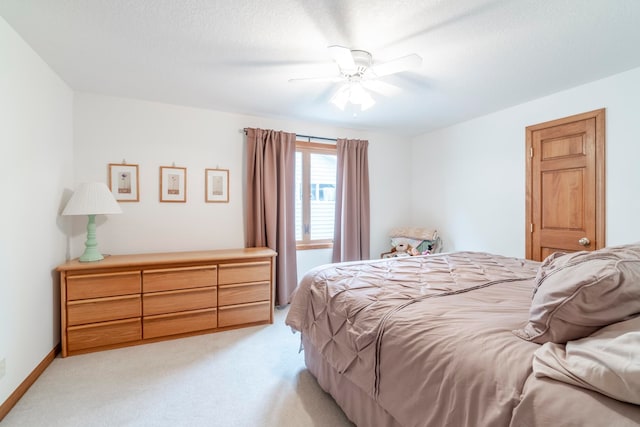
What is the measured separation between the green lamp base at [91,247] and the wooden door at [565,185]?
427 cm

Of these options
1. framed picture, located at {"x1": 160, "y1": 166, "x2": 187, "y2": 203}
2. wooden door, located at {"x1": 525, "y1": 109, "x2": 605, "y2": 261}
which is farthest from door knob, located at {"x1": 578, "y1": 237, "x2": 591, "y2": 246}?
Result: framed picture, located at {"x1": 160, "y1": 166, "x2": 187, "y2": 203}

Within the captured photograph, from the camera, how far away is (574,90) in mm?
2676

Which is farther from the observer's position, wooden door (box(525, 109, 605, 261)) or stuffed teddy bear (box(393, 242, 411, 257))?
stuffed teddy bear (box(393, 242, 411, 257))

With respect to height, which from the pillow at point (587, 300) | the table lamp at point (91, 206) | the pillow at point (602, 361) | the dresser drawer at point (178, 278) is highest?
the table lamp at point (91, 206)

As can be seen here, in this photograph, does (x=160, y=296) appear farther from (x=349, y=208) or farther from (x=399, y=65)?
(x=399, y=65)

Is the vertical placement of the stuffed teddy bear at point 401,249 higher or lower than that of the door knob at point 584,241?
lower

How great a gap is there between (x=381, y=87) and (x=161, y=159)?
243 cm

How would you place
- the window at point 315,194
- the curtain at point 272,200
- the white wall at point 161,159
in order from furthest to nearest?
the window at point 315,194 < the curtain at point 272,200 < the white wall at point 161,159

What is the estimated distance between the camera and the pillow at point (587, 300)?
868 mm

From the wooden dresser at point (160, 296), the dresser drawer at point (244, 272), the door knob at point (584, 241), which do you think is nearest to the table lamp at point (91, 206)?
the wooden dresser at point (160, 296)

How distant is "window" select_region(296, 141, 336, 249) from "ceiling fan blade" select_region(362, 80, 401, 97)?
4.30 ft

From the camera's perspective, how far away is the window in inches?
153

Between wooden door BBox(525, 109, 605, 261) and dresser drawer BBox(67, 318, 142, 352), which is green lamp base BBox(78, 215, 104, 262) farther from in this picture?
wooden door BBox(525, 109, 605, 261)

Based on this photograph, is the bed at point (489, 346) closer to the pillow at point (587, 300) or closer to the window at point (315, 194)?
the pillow at point (587, 300)
